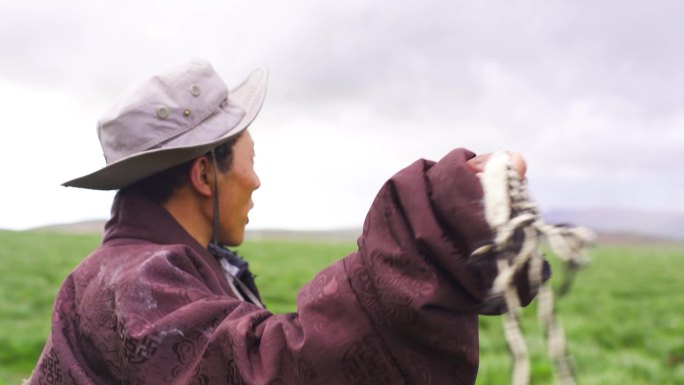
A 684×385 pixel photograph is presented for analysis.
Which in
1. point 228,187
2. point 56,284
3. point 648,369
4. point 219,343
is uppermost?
point 228,187

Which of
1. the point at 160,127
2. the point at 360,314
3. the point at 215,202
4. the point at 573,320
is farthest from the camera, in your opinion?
the point at 573,320

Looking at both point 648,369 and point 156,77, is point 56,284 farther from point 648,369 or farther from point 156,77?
point 156,77

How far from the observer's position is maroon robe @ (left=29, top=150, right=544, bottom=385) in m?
1.23

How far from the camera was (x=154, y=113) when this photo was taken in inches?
77.2

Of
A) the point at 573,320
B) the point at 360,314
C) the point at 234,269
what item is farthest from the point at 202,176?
the point at 573,320

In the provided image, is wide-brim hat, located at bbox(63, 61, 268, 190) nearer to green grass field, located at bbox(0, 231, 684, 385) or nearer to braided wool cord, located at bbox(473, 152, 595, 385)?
braided wool cord, located at bbox(473, 152, 595, 385)

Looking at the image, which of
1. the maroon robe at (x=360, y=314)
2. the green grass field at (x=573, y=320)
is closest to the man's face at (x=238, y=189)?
the maroon robe at (x=360, y=314)

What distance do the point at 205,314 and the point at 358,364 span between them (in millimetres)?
363

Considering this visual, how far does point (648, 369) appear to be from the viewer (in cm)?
557

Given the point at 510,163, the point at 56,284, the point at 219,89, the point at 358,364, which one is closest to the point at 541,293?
the point at 510,163

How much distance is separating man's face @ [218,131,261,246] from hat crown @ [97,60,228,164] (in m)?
0.14

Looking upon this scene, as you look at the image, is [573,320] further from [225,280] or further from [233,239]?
[225,280]

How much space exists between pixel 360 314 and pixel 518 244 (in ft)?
1.03

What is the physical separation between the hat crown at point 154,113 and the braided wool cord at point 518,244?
1.03m
